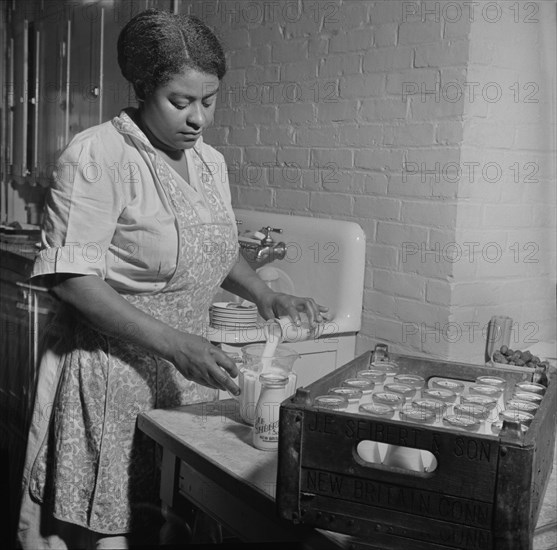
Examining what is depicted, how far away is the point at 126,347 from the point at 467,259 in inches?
54.9

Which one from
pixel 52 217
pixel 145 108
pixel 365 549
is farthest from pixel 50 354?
pixel 365 549

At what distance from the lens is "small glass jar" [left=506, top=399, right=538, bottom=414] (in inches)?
48.7

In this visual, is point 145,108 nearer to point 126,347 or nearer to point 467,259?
point 126,347

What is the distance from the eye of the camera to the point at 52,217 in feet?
5.35

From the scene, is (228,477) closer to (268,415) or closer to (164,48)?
(268,415)

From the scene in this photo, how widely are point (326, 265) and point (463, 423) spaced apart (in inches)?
→ 75.2

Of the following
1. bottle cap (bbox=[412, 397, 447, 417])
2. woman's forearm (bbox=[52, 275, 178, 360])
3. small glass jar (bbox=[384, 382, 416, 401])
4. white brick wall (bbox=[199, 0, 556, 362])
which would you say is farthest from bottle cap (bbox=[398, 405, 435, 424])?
white brick wall (bbox=[199, 0, 556, 362])

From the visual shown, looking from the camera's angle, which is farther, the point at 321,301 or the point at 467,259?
the point at 321,301

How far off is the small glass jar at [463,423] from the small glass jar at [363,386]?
0.17m

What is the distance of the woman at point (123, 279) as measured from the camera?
1.60 meters

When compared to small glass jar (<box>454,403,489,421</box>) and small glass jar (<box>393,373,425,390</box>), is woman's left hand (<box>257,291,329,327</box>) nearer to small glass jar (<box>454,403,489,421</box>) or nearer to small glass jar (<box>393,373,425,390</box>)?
small glass jar (<box>393,373,425,390</box>)

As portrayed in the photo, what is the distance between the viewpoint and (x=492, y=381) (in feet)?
4.58

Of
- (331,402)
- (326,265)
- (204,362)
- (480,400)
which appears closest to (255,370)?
(204,362)

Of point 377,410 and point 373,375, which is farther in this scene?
point 373,375
